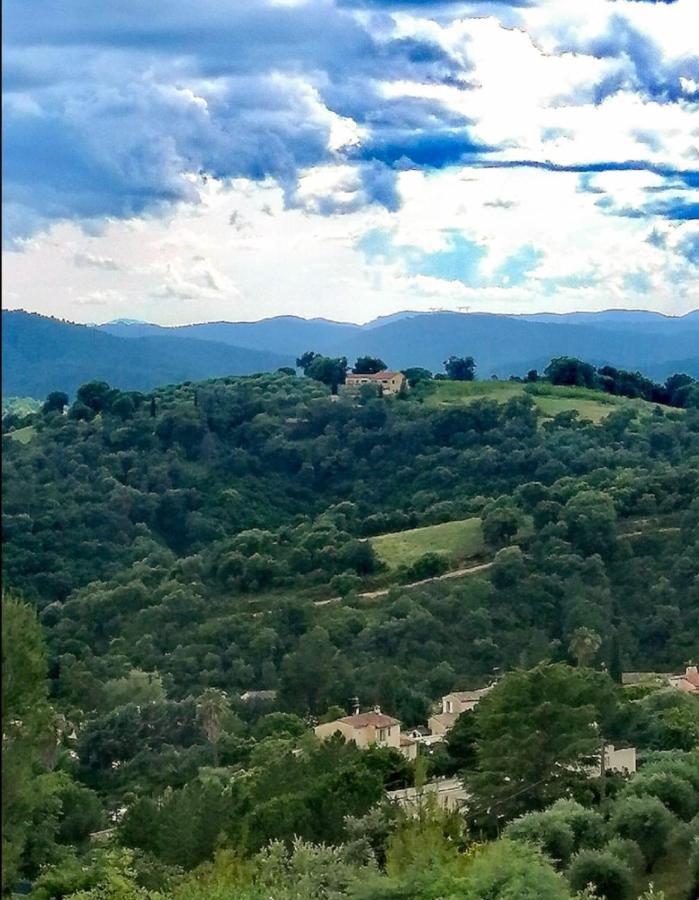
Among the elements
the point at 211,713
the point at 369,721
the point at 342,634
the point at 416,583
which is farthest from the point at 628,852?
the point at 416,583

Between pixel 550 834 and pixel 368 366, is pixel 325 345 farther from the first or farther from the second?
pixel 550 834

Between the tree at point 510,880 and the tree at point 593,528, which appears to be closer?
the tree at point 510,880

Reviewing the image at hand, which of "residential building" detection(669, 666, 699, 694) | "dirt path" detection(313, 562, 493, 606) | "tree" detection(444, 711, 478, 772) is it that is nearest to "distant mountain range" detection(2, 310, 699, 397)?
"dirt path" detection(313, 562, 493, 606)

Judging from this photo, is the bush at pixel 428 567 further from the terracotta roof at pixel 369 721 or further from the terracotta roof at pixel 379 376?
the terracotta roof at pixel 379 376

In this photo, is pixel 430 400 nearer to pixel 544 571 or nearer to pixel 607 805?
pixel 544 571

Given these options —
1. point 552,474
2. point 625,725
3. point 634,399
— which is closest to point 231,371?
point 634,399

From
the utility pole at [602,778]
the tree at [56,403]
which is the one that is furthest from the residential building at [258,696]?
the tree at [56,403]
